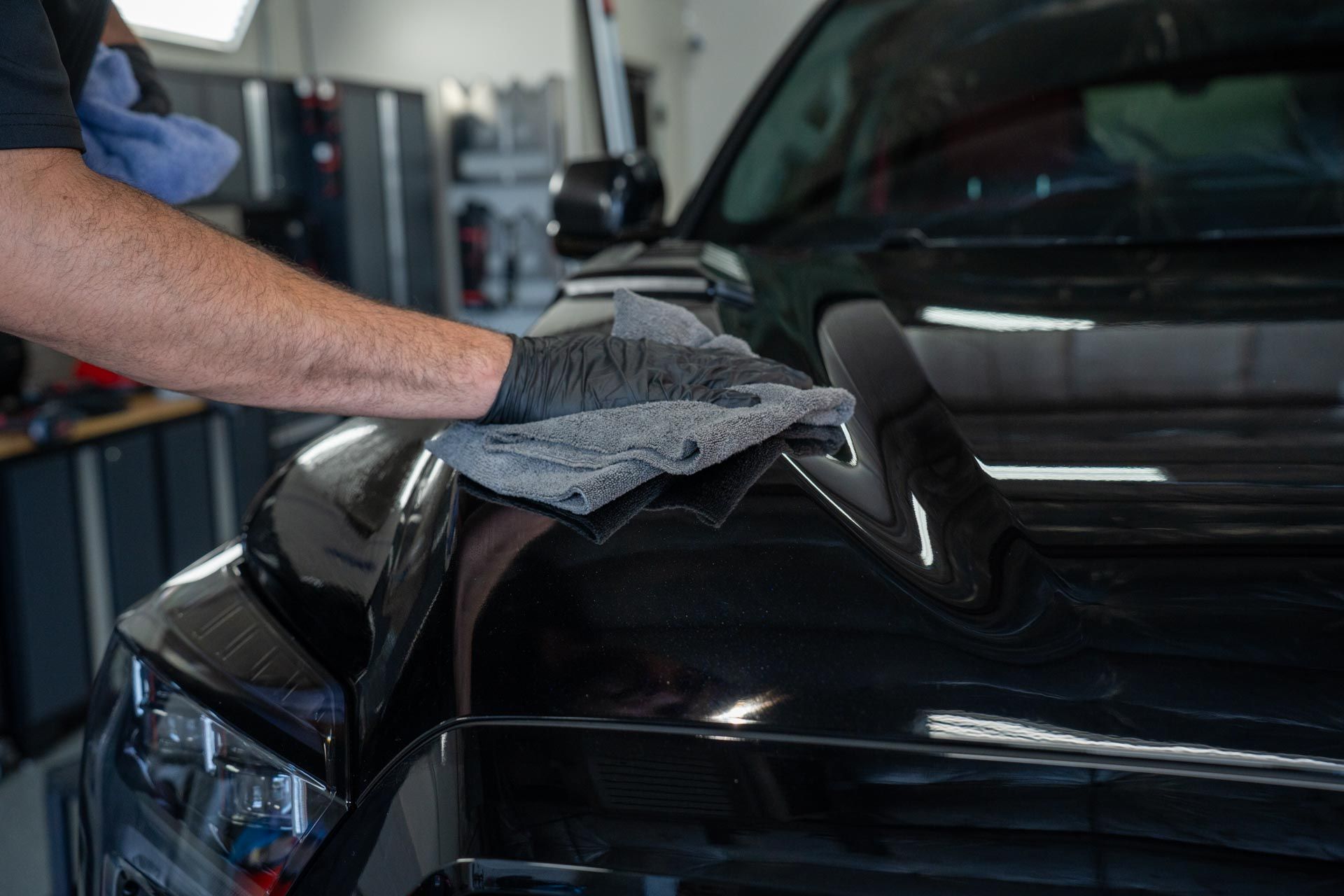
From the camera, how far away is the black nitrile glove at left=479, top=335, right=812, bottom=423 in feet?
3.07

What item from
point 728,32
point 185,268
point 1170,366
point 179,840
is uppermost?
point 728,32

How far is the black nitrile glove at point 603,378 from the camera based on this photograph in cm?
94

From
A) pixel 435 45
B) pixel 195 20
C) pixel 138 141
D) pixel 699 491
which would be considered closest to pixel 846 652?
pixel 699 491

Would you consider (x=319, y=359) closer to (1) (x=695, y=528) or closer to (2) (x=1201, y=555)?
(1) (x=695, y=528)

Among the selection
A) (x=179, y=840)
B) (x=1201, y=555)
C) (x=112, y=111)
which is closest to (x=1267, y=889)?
(x=1201, y=555)

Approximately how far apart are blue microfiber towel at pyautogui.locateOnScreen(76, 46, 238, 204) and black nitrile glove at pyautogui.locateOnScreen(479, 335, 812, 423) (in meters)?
0.66

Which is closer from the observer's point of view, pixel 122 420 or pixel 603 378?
pixel 603 378

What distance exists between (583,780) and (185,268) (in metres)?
0.48

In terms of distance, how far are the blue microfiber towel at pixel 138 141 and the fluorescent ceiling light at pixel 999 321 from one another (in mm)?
901

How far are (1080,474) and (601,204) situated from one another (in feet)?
3.14

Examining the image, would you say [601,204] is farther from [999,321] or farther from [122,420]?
[122,420]

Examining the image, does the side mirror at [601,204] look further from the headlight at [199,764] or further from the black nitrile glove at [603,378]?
the headlight at [199,764]

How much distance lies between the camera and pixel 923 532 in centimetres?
74

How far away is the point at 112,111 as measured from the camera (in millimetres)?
1333
